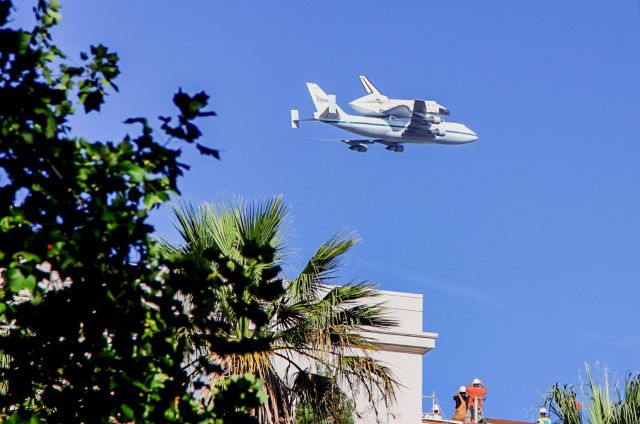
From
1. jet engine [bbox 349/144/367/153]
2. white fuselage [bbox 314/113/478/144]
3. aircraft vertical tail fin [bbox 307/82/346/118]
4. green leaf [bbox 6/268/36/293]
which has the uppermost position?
aircraft vertical tail fin [bbox 307/82/346/118]

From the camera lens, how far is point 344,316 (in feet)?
47.0

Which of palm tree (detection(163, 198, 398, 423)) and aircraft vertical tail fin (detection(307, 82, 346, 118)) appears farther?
aircraft vertical tail fin (detection(307, 82, 346, 118))

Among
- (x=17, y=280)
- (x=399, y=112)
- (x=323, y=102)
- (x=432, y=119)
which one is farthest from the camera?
(x=323, y=102)

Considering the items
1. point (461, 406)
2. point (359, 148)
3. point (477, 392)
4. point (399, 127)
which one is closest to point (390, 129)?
point (399, 127)

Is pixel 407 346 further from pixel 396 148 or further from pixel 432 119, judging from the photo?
pixel 432 119

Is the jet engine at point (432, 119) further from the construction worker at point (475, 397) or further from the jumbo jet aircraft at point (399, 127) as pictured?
the construction worker at point (475, 397)

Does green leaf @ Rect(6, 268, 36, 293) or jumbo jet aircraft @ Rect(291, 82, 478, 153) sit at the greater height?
jumbo jet aircraft @ Rect(291, 82, 478, 153)

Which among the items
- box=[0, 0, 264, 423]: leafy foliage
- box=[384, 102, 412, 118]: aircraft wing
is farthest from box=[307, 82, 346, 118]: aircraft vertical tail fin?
box=[0, 0, 264, 423]: leafy foliage

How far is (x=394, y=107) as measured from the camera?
70000 millimetres

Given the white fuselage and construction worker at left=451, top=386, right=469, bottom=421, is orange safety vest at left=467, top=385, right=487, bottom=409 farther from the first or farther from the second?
the white fuselage

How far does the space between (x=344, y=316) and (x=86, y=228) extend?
7.67 metres

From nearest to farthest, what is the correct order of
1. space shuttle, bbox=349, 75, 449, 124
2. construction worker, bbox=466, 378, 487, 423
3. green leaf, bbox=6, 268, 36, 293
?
green leaf, bbox=6, 268, 36, 293
construction worker, bbox=466, 378, 487, 423
space shuttle, bbox=349, 75, 449, 124

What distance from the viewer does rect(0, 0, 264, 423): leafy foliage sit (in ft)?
22.7

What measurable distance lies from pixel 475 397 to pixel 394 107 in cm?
4523
